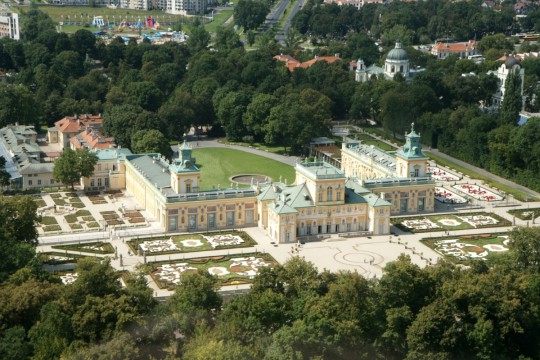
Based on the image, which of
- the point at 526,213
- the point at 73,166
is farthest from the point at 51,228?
the point at 526,213

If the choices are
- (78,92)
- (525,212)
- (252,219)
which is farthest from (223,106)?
(525,212)

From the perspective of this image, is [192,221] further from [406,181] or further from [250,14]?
[250,14]

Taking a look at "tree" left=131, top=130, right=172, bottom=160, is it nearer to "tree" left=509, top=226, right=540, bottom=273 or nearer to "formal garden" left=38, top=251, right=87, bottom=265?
"formal garden" left=38, top=251, right=87, bottom=265

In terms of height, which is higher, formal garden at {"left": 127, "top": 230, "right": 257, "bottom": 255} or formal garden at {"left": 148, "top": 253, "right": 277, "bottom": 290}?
formal garden at {"left": 127, "top": 230, "right": 257, "bottom": 255}

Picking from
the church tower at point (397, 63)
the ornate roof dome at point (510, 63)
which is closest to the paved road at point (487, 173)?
the ornate roof dome at point (510, 63)

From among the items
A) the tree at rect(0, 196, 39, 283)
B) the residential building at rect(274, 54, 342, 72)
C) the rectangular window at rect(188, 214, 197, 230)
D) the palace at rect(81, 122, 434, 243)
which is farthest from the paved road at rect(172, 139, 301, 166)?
the tree at rect(0, 196, 39, 283)

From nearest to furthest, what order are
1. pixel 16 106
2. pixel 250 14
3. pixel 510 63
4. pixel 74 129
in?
pixel 74 129, pixel 16 106, pixel 510 63, pixel 250 14
